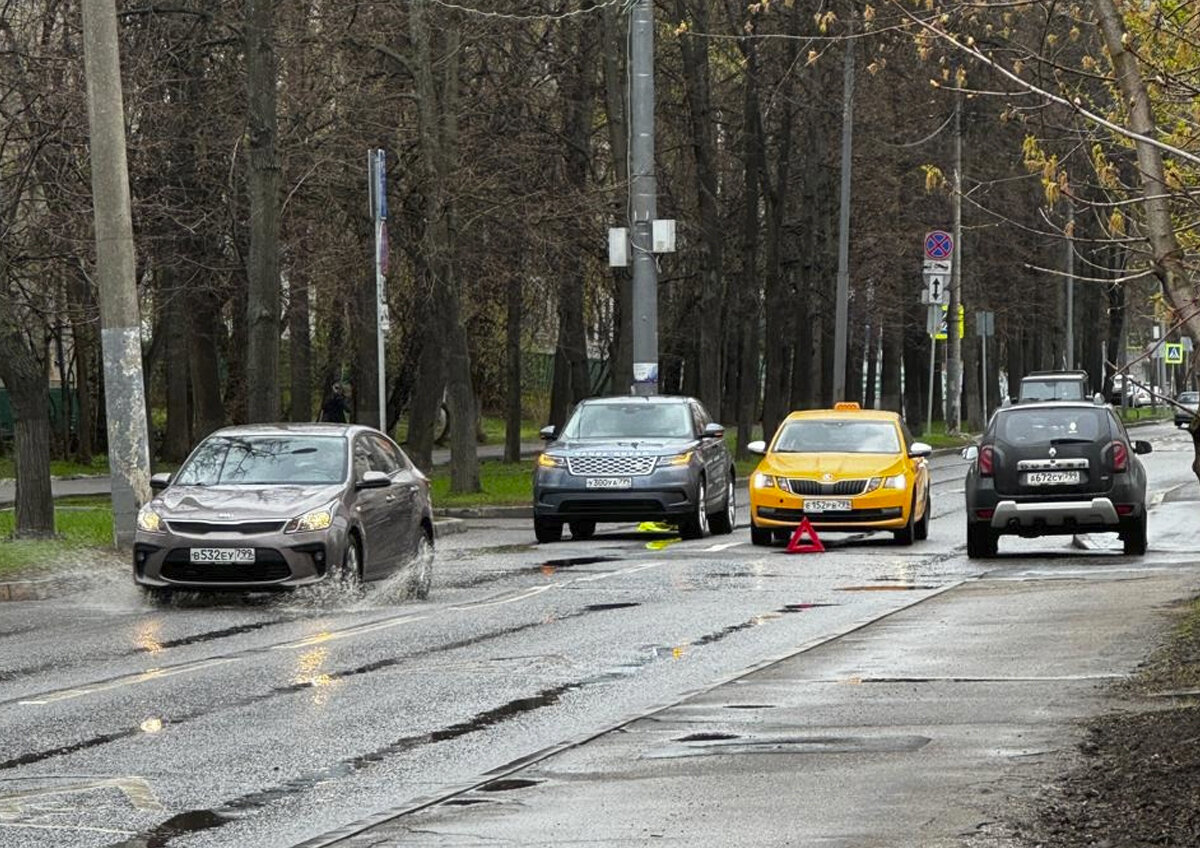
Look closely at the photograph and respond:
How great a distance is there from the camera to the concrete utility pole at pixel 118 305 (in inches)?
880

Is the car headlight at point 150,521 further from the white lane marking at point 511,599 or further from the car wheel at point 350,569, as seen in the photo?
the white lane marking at point 511,599

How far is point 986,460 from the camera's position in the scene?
2314cm

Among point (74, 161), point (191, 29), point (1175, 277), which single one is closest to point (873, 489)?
point (74, 161)

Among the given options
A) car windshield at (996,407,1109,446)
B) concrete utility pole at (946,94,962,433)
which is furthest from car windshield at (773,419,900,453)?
concrete utility pole at (946,94,962,433)

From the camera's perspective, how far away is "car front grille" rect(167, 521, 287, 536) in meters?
18.1

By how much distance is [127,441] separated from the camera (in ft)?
74.3

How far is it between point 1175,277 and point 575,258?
27482 mm

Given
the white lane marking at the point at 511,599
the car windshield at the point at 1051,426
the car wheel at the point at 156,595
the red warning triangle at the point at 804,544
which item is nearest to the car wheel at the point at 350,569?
the white lane marking at the point at 511,599

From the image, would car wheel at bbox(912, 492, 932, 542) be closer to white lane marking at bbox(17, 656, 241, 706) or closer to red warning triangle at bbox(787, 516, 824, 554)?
red warning triangle at bbox(787, 516, 824, 554)

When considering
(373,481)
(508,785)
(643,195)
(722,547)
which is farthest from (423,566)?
(643,195)

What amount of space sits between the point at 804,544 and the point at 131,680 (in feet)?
41.3

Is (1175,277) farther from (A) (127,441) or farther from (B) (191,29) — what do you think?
(B) (191,29)

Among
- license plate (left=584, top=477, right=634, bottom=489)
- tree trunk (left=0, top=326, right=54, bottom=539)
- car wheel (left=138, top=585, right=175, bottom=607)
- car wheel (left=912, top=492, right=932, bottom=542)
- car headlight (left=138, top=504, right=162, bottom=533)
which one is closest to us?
car headlight (left=138, top=504, right=162, bottom=533)

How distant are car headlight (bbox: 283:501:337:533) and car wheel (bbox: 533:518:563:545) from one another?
8019 mm
